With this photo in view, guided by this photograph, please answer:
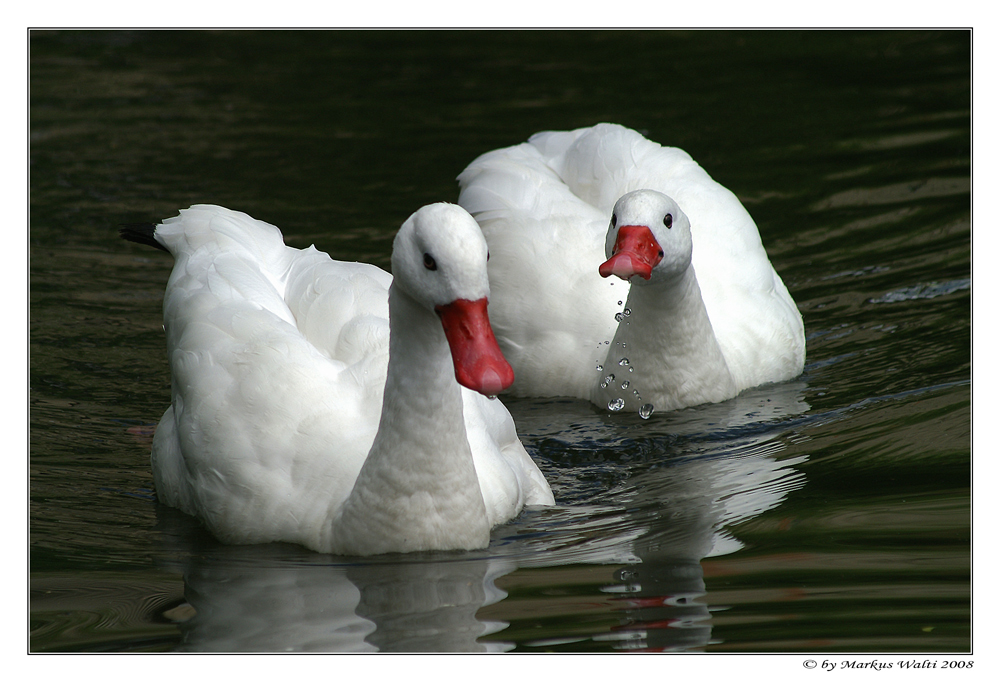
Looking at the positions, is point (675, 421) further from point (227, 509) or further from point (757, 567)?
point (227, 509)

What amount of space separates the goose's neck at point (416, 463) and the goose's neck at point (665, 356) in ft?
6.81

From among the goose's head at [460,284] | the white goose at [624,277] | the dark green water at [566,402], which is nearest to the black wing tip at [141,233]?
the dark green water at [566,402]

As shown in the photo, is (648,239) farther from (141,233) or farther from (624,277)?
(141,233)

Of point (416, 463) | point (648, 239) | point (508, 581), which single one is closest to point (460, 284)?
point (416, 463)

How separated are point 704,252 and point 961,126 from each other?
4851mm

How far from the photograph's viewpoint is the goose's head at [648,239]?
616 cm

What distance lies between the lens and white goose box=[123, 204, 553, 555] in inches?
179

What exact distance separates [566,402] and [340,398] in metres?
2.22

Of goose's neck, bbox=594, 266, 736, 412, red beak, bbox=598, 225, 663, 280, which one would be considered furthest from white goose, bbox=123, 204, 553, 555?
goose's neck, bbox=594, 266, 736, 412

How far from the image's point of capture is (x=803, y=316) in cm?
865

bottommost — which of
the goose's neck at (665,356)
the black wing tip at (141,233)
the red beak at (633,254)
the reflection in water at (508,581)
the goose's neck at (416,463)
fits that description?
the reflection in water at (508,581)

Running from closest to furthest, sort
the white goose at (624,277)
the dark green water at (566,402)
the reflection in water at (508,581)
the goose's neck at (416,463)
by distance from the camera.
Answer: the reflection in water at (508,581) < the dark green water at (566,402) < the goose's neck at (416,463) < the white goose at (624,277)

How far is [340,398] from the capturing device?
218 inches

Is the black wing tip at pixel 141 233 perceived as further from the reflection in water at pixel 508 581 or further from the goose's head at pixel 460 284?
the goose's head at pixel 460 284
